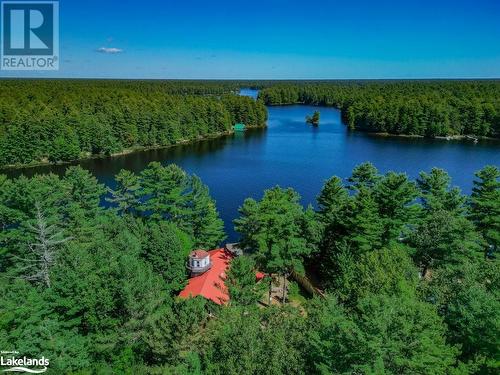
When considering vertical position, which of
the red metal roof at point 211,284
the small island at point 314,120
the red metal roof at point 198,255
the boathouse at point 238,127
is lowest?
the red metal roof at point 211,284

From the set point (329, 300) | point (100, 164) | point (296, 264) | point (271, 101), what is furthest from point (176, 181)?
point (271, 101)

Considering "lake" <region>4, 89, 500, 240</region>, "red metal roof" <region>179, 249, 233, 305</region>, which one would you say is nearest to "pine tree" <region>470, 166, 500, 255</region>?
"red metal roof" <region>179, 249, 233, 305</region>

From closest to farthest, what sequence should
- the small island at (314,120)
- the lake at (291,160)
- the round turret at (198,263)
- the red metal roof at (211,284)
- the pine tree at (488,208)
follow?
the red metal roof at (211,284) < the pine tree at (488,208) < the round turret at (198,263) < the lake at (291,160) < the small island at (314,120)

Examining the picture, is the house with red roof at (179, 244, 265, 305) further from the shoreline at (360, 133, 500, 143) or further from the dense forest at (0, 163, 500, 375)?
the shoreline at (360, 133, 500, 143)

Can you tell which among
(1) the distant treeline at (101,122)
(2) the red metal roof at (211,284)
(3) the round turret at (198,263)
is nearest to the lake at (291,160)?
(1) the distant treeline at (101,122)

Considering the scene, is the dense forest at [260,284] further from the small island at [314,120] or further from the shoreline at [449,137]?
the small island at [314,120]

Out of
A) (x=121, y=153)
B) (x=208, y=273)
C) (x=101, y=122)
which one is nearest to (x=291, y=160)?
(x=121, y=153)

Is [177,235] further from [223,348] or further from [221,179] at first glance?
[221,179]

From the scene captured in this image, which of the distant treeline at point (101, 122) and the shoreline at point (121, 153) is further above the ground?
the distant treeline at point (101, 122)
